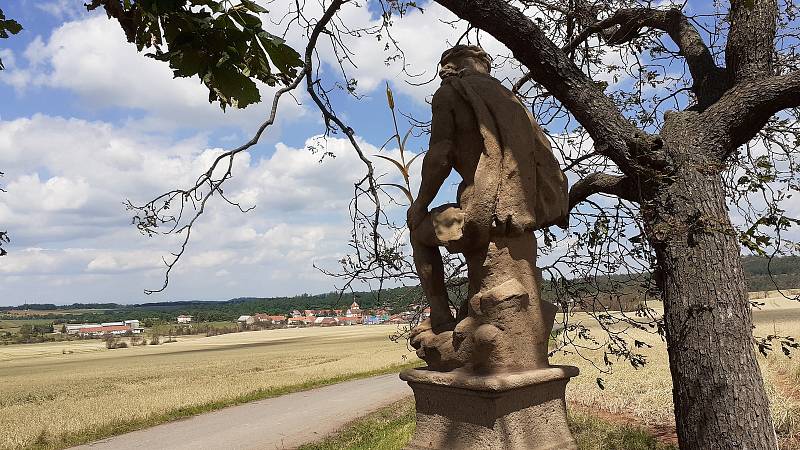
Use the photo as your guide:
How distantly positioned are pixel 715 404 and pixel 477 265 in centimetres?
257

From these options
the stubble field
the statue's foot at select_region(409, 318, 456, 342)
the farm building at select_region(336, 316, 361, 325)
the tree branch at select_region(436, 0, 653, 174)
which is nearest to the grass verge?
the stubble field

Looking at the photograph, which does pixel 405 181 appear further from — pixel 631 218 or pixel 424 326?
pixel 631 218

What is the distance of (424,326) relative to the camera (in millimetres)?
4578

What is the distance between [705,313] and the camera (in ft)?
17.2

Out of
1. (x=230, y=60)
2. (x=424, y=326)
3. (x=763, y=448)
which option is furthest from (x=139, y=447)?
(x=230, y=60)

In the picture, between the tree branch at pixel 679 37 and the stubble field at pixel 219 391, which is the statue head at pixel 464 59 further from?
the stubble field at pixel 219 391

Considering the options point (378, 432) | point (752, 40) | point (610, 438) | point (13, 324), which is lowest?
point (378, 432)

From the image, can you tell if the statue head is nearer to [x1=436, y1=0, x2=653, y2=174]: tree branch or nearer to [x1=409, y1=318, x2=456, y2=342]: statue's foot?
Result: [x1=436, y1=0, x2=653, y2=174]: tree branch

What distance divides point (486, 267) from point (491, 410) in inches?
35.6

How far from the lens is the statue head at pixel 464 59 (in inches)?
180

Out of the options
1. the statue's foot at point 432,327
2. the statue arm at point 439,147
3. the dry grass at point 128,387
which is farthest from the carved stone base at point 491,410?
the dry grass at point 128,387

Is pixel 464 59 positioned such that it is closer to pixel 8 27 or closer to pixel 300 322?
pixel 8 27

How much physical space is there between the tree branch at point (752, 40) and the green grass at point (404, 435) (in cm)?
492

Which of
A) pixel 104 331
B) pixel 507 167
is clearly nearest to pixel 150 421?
pixel 507 167
